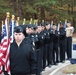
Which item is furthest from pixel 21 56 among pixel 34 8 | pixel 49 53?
pixel 34 8

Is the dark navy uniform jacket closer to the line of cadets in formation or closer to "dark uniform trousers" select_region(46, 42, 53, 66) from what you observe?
the line of cadets in formation

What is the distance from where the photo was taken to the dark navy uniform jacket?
21.8ft

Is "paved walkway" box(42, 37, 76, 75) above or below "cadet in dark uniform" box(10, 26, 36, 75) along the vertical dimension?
below

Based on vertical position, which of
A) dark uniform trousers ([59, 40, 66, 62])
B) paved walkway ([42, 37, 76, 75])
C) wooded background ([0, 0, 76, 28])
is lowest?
paved walkway ([42, 37, 76, 75])

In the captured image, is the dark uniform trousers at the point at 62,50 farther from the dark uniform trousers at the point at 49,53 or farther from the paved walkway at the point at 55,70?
the dark uniform trousers at the point at 49,53

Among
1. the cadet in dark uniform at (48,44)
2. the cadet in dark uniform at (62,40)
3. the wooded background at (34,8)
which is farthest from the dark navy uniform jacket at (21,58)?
the wooded background at (34,8)

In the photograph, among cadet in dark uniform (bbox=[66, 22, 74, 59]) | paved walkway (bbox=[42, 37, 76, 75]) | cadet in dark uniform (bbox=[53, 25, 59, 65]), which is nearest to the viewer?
paved walkway (bbox=[42, 37, 76, 75])

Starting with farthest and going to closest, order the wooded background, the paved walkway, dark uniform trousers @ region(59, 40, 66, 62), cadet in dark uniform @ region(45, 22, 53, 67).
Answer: the wooded background
dark uniform trousers @ region(59, 40, 66, 62)
cadet in dark uniform @ region(45, 22, 53, 67)
the paved walkway

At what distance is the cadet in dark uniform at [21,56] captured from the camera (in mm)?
6641

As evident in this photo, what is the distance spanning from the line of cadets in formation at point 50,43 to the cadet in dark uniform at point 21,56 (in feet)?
11.5

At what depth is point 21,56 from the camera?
21.8ft

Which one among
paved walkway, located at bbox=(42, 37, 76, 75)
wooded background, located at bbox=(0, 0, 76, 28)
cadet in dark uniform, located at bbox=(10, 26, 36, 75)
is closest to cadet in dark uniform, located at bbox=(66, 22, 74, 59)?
paved walkway, located at bbox=(42, 37, 76, 75)

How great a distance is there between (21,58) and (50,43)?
7223 millimetres

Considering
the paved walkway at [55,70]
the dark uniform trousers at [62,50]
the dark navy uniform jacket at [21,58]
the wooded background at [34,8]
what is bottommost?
Result: the paved walkway at [55,70]
